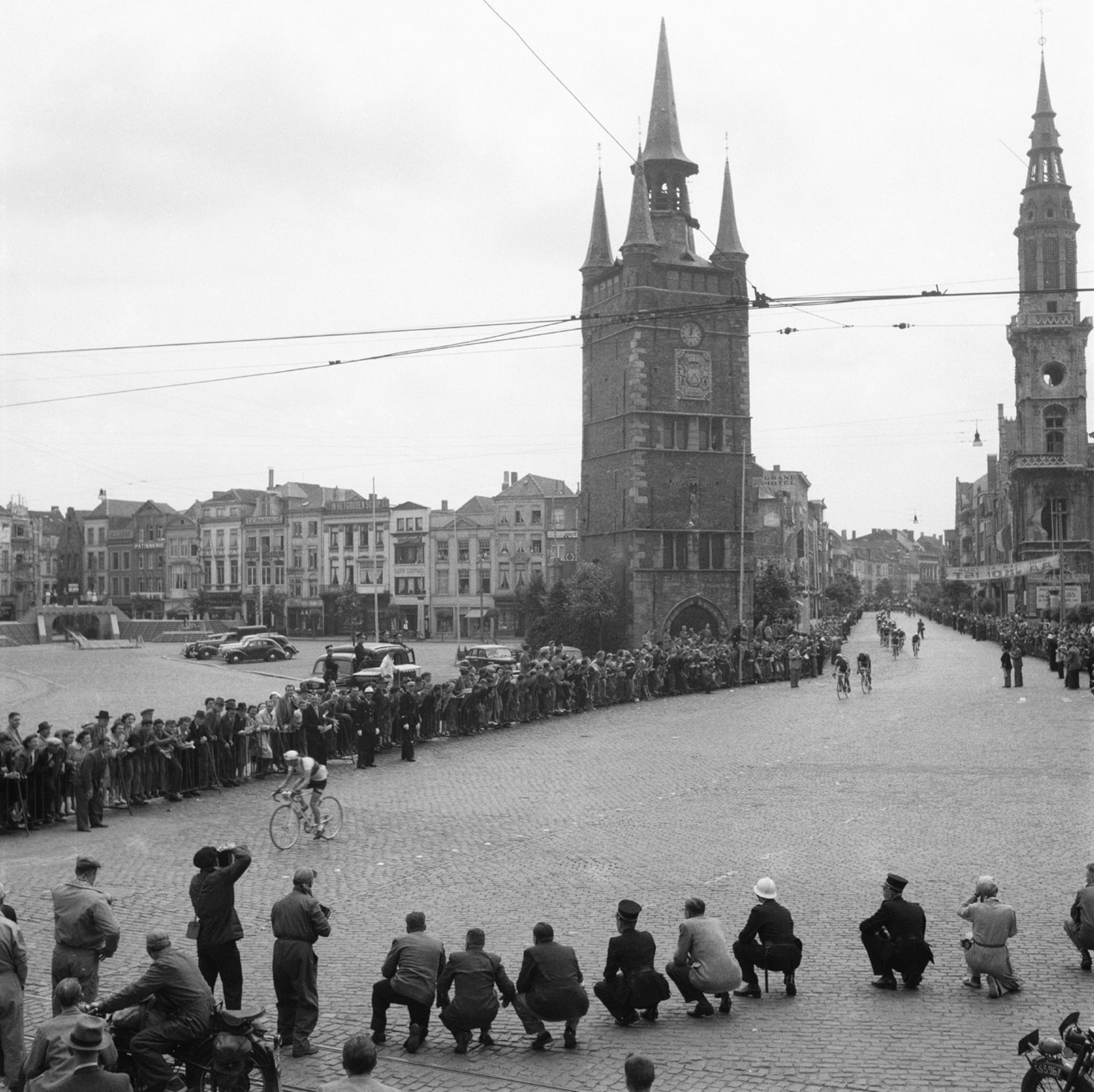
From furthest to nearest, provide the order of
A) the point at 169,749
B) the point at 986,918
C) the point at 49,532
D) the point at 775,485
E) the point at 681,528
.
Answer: the point at 49,532, the point at 775,485, the point at 681,528, the point at 169,749, the point at 986,918

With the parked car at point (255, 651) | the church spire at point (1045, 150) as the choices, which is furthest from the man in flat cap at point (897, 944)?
the church spire at point (1045, 150)

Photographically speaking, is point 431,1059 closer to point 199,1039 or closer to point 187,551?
point 199,1039

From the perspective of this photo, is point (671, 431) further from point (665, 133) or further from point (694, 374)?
point (665, 133)

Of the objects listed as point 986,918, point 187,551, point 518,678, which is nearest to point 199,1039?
point 986,918

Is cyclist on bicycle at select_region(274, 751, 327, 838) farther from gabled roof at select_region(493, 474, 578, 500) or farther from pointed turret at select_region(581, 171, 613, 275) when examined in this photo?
gabled roof at select_region(493, 474, 578, 500)

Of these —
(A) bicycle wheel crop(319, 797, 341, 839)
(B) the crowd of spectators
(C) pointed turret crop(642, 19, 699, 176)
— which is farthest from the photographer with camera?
(C) pointed turret crop(642, 19, 699, 176)
